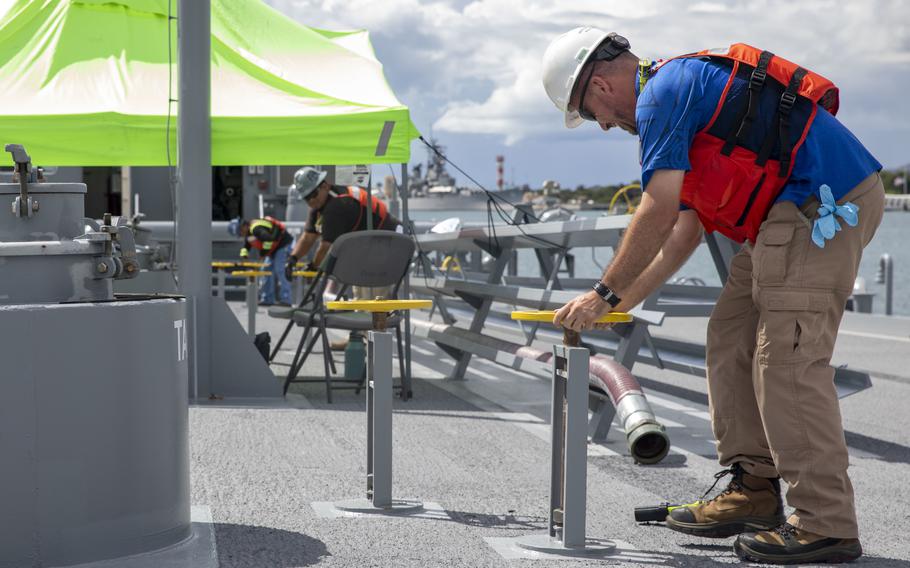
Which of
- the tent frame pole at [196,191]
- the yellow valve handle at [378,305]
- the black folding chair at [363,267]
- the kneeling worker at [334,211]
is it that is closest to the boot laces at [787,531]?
the yellow valve handle at [378,305]

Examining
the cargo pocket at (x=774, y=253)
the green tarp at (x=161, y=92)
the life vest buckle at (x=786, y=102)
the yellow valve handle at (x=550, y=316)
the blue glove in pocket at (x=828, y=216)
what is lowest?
the yellow valve handle at (x=550, y=316)

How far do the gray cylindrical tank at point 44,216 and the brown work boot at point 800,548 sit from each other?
2518 millimetres

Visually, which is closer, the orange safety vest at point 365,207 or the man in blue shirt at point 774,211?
the man in blue shirt at point 774,211

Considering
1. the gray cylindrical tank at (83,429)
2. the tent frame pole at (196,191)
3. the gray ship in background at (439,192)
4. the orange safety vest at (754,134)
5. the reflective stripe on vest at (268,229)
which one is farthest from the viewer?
the gray ship in background at (439,192)

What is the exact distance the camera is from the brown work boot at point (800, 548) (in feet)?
12.9

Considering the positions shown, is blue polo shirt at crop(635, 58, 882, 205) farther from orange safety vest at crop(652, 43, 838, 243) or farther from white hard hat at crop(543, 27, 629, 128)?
white hard hat at crop(543, 27, 629, 128)

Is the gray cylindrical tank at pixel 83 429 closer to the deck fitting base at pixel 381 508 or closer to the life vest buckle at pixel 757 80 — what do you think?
the deck fitting base at pixel 381 508

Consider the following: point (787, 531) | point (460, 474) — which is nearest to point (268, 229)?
point (460, 474)

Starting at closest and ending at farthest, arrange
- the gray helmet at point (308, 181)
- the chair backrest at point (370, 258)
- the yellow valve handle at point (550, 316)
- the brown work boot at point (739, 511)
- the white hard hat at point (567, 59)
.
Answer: the yellow valve handle at point (550, 316), the white hard hat at point (567, 59), the brown work boot at point (739, 511), the chair backrest at point (370, 258), the gray helmet at point (308, 181)

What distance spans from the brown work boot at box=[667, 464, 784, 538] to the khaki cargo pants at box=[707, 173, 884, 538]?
387 millimetres

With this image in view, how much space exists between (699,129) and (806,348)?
814mm

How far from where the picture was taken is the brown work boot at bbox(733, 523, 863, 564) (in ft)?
12.9

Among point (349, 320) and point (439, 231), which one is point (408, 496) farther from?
point (439, 231)

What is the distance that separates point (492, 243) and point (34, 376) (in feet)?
19.6
